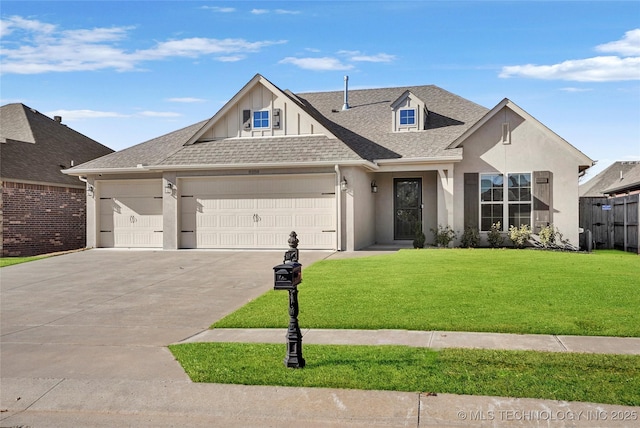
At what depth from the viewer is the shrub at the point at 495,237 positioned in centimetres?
1775

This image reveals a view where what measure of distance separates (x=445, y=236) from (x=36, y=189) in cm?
1640

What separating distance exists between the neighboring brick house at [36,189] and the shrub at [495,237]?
17.4 m

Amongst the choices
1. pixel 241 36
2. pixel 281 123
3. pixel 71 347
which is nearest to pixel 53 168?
pixel 281 123

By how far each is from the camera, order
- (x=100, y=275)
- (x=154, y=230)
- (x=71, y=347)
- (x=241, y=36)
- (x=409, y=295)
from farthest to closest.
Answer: (x=154, y=230) < (x=241, y=36) < (x=100, y=275) < (x=409, y=295) < (x=71, y=347)

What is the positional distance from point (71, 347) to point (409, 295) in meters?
5.50

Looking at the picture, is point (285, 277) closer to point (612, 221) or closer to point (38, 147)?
point (612, 221)

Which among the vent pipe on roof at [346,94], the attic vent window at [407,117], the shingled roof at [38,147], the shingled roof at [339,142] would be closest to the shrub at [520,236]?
the shingled roof at [339,142]

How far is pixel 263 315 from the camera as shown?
847cm

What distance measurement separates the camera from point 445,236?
17953 mm

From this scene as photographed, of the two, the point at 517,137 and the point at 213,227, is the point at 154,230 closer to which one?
the point at 213,227

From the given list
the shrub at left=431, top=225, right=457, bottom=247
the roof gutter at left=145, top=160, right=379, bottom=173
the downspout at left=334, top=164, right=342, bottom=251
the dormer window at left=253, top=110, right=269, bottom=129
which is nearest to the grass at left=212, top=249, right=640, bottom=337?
the downspout at left=334, top=164, right=342, bottom=251

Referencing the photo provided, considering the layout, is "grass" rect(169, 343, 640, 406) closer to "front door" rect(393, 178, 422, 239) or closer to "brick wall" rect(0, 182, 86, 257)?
"front door" rect(393, 178, 422, 239)

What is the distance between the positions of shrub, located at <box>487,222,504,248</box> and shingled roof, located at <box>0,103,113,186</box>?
17515 mm

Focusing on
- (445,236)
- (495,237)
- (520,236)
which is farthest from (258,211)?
(520,236)
